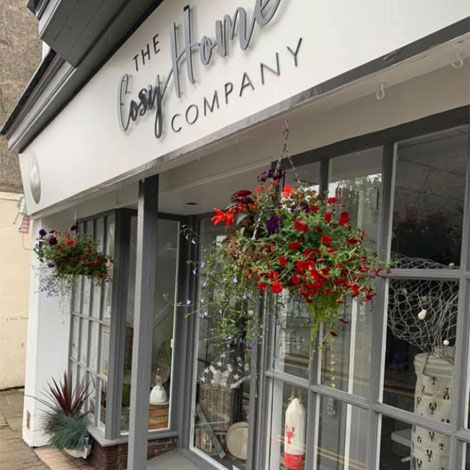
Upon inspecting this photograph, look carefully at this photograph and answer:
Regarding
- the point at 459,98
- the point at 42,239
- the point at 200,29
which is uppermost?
the point at 200,29

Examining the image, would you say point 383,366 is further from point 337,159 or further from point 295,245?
point 337,159

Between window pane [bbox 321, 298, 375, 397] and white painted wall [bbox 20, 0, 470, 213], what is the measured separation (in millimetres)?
949

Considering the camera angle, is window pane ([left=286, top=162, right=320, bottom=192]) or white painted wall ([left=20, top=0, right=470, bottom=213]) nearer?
white painted wall ([left=20, top=0, right=470, bottom=213])

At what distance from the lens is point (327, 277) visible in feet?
5.32

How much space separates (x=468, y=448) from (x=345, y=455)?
635 mm

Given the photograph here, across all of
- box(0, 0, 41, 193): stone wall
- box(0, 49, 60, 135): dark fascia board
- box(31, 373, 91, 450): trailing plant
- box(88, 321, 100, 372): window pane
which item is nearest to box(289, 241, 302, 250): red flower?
box(0, 49, 60, 135): dark fascia board

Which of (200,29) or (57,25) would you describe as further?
(57,25)

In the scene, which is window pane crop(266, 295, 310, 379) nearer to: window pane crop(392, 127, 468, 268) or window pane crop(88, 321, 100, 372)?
window pane crop(392, 127, 468, 268)

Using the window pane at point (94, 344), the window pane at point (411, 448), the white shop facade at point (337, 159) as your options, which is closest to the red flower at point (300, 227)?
the white shop facade at point (337, 159)

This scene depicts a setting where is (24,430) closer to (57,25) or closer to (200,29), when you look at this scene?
(57,25)

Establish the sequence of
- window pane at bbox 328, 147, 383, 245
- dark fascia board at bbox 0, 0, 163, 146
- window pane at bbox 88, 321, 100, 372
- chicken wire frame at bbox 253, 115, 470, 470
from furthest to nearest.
A: 1. window pane at bbox 88, 321, 100, 372
2. dark fascia board at bbox 0, 0, 163, 146
3. window pane at bbox 328, 147, 383, 245
4. chicken wire frame at bbox 253, 115, 470, 470

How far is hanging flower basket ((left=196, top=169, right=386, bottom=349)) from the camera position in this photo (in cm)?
166

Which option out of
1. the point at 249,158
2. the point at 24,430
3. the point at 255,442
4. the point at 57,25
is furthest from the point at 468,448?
the point at 24,430

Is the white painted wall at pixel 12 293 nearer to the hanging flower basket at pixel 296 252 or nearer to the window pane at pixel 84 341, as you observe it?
the window pane at pixel 84 341
